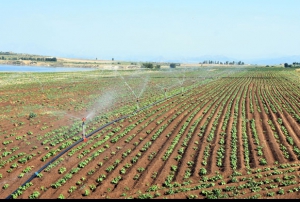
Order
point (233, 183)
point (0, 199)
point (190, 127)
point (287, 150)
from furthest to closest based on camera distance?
1. point (190, 127)
2. point (287, 150)
3. point (233, 183)
4. point (0, 199)

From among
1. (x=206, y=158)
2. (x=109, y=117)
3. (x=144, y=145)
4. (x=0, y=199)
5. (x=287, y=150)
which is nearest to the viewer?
(x=0, y=199)

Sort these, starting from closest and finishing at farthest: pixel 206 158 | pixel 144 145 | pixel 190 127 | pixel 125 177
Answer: pixel 125 177
pixel 206 158
pixel 144 145
pixel 190 127

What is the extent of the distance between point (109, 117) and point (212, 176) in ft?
37.0

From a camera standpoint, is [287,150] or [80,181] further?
[287,150]

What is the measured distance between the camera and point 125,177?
426 inches

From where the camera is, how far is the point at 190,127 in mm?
17469

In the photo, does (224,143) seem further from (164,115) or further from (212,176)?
(164,115)

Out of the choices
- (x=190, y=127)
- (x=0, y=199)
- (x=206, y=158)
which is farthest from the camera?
(x=190, y=127)

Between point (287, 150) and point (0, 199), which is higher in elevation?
point (287, 150)

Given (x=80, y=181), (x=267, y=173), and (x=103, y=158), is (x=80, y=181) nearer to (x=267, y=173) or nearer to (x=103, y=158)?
(x=103, y=158)

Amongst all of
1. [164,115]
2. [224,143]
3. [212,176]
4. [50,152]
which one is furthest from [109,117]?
[212,176]

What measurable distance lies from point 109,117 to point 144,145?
6775 mm

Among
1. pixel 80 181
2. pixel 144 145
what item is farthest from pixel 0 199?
pixel 144 145

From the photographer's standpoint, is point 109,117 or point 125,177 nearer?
point 125,177
